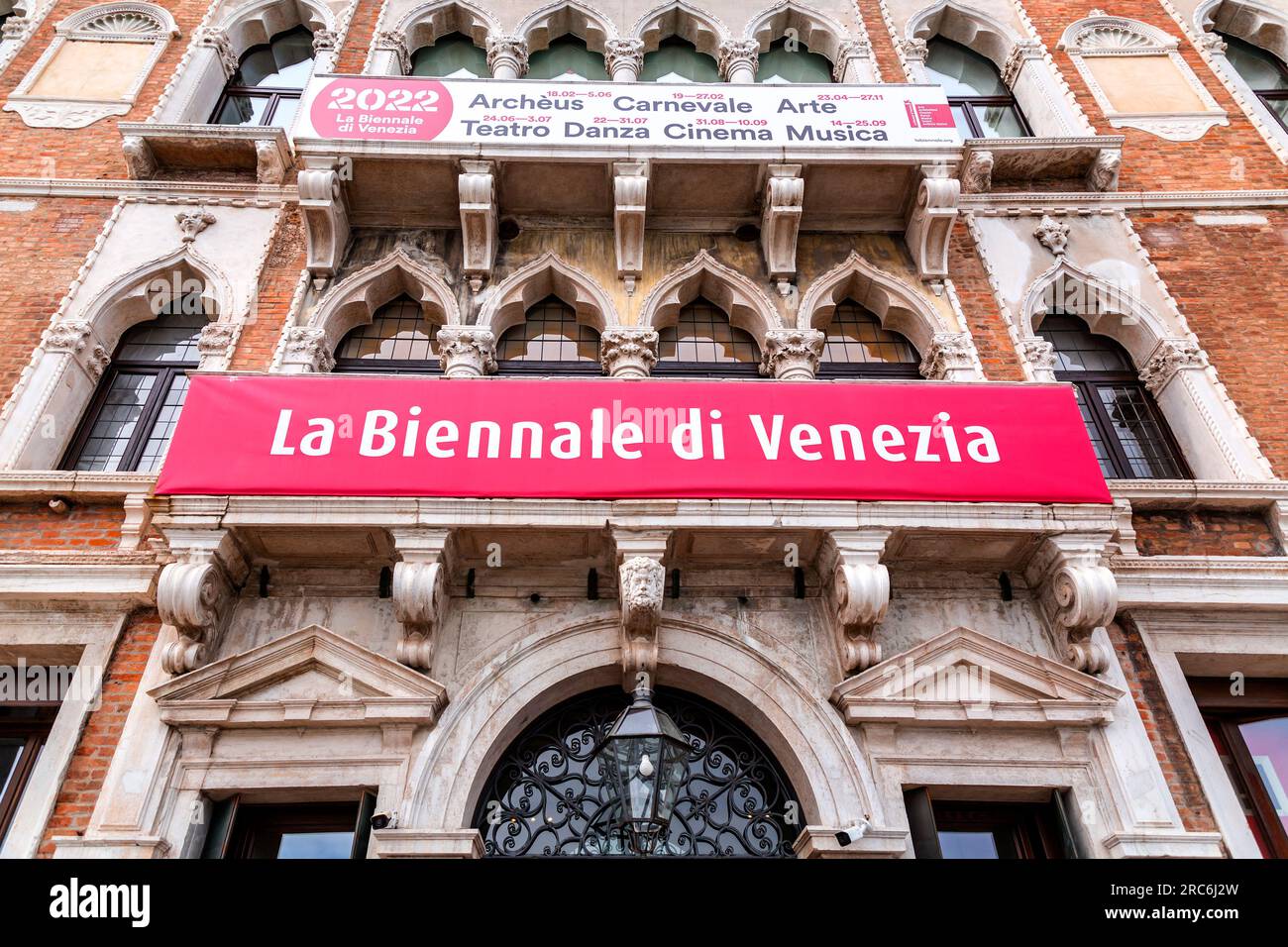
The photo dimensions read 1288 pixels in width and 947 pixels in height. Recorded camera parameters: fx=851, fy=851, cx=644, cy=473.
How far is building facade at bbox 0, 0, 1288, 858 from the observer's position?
5.94 meters

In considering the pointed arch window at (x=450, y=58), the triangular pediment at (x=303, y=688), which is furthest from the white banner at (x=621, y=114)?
the triangular pediment at (x=303, y=688)

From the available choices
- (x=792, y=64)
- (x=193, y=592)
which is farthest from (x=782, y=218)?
(x=193, y=592)

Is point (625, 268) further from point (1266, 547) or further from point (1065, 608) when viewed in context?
point (1266, 547)

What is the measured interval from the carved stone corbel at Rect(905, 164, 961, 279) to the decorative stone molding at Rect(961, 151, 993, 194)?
0.91 meters

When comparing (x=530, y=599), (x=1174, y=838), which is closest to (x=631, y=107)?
(x=530, y=599)

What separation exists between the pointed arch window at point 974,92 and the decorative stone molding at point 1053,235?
7.55ft

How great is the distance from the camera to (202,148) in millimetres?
9242

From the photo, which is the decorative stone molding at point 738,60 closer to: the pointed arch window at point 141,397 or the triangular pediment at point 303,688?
the pointed arch window at point 141,397

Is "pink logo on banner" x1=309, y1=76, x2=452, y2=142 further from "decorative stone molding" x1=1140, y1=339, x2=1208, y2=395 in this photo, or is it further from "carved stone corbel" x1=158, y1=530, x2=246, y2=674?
"decorative stone molding" x1=1140, y1=339, x2=1208, y2=395

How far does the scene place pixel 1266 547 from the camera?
704 cm

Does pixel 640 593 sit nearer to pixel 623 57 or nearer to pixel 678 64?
pixel 623 57

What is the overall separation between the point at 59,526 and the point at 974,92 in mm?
11508

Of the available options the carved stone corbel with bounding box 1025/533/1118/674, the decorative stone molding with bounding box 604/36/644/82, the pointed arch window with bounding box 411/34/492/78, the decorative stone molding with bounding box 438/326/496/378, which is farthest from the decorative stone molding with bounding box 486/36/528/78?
the carved stone corbel with bounding box 1025/533/1118/674

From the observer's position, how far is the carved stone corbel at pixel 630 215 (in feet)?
27.3
